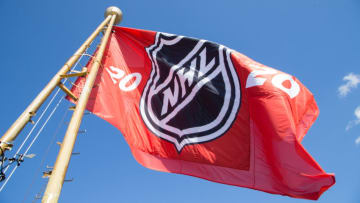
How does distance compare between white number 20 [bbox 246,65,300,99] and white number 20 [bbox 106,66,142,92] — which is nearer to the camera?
white number 20 [bbox 246,65,300,99]

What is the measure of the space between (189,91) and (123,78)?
2.28m

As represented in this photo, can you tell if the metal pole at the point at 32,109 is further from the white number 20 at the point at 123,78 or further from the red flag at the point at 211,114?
the white number 20 at the point at 123,78

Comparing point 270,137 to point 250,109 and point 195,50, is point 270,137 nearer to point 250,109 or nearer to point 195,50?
point 250,109

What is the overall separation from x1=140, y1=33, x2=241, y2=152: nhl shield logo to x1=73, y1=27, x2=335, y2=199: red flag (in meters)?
0.03

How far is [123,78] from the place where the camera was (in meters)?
7.71

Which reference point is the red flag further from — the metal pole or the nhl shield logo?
the metal pole

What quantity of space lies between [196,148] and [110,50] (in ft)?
15.9

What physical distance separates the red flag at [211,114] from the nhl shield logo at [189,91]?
0.03 meters

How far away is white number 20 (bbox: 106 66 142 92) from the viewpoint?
752 centimetres

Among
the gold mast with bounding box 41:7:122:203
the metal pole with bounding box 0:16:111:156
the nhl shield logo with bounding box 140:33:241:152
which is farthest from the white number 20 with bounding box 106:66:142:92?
the gold mast with bounding box 41:7:122:203

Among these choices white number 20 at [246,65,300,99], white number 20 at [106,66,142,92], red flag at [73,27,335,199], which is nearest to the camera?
red flag at [73,27,335,199]

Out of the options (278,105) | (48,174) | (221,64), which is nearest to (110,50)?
(221,64)

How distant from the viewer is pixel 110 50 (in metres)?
8.48

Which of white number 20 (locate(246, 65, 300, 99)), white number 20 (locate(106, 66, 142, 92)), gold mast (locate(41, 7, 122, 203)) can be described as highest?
white number 20 (locate(246, 65, 300, 99))
